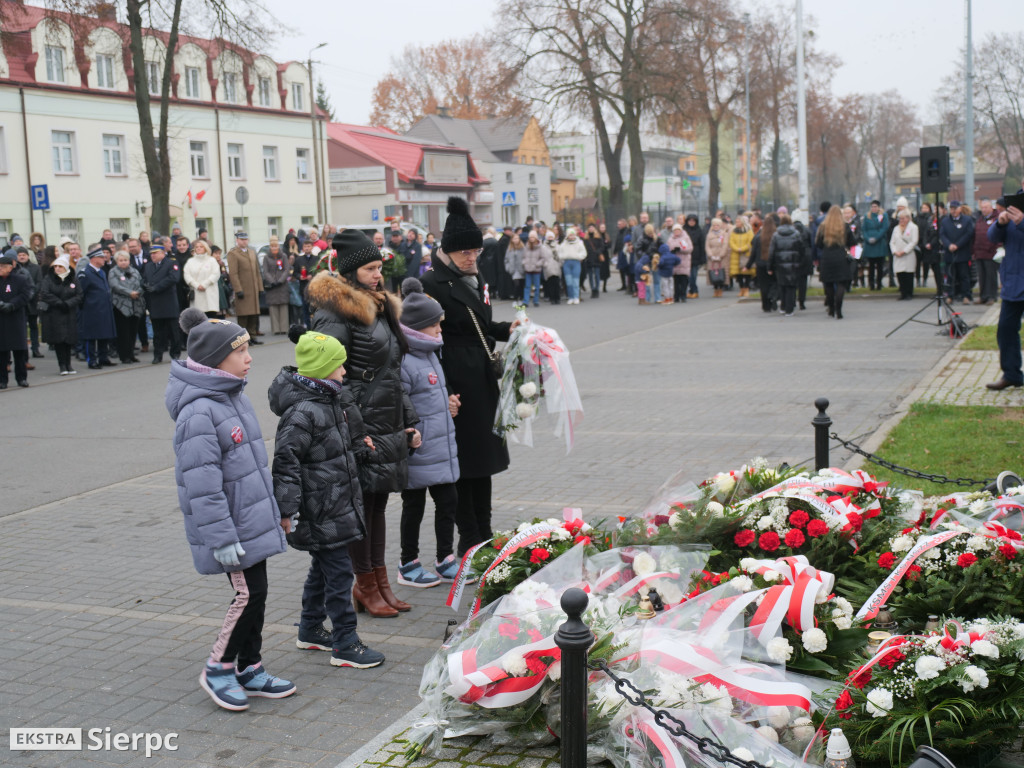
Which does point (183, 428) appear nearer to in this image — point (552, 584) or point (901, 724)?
point (552, 584)

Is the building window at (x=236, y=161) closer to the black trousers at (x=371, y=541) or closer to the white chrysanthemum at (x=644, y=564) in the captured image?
the black trousers at (x=371, y=541)

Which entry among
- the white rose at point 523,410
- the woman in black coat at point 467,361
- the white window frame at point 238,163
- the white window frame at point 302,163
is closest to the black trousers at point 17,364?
the woman in black coat at point 467,361

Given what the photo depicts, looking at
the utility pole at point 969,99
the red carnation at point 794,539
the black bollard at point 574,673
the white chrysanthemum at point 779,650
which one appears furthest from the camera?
the utility pole at point 969,99

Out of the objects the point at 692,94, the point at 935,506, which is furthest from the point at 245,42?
the point at 935,506

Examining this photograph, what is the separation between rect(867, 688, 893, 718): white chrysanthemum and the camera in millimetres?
3750

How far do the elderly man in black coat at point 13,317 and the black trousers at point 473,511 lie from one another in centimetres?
1152

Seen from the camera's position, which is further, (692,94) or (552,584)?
(692,94)

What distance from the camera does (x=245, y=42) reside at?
29125mm

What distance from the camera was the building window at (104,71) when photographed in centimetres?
4309

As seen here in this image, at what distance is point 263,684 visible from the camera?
15.5 feet

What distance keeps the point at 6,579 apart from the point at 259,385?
8030mm

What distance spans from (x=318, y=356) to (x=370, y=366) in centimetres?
63

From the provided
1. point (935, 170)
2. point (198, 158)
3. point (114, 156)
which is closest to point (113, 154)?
point (114, 156)

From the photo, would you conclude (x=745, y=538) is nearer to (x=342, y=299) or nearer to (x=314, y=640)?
(x=314, y=640)
